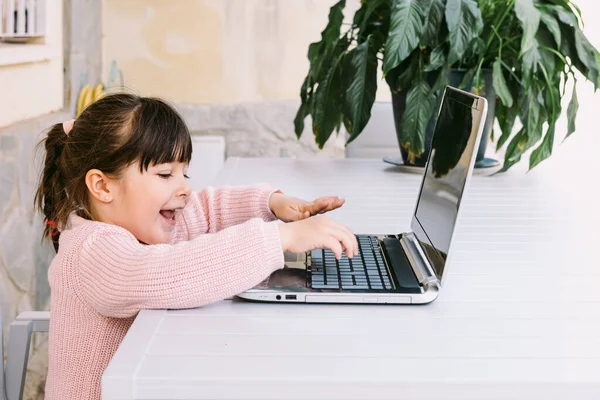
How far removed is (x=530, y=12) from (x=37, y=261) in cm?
164

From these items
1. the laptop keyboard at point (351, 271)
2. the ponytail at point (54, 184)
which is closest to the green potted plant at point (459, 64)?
the laptop keyboard at point (351, 271)

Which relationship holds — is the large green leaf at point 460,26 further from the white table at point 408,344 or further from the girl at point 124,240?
the girl at point 124,240

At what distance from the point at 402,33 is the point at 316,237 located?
96 centimetres

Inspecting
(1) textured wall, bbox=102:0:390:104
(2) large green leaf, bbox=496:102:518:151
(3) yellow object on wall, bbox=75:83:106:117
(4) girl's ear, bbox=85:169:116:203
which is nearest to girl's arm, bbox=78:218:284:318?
(4) girl's ear, bbox=85:169:116:203

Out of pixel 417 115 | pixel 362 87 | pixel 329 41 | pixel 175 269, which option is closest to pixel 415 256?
pixel 175 269

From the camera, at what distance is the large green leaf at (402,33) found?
6.15 ft

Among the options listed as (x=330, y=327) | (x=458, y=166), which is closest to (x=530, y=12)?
(x=458, y=166)

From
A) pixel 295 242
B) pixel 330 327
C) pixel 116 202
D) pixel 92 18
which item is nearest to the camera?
pixel 330 327

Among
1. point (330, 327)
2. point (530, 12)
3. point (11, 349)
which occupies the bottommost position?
point (11, 349)

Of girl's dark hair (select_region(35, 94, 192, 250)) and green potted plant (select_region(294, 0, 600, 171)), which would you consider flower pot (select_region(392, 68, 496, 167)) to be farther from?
girl's dark hair (select_region(35, 94, 192, 250))

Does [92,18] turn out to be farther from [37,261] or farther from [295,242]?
[295,242]

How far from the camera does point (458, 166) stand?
3.66 feet

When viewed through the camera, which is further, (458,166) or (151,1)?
(151,1)

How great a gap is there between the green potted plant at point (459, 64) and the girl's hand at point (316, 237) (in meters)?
0.88
